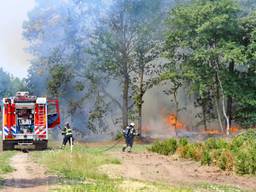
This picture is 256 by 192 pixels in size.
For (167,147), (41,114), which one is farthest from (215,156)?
(41,114)

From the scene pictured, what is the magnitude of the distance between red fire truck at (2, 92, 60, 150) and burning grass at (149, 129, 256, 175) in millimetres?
6892

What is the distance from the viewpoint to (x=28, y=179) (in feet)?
51.5

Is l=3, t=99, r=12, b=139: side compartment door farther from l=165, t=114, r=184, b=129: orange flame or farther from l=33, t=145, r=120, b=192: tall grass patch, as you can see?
l=165, t=114, r=184, b=129: orange flame

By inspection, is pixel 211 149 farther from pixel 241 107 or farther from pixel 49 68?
pixel 49 68

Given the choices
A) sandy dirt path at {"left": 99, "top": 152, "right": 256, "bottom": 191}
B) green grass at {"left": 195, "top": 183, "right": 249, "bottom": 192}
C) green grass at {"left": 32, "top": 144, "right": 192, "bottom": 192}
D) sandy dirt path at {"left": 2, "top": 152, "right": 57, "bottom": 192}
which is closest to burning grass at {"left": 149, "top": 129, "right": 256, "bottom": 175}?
sandy dirt path at {"left": 99, "top": 152, "right": 256, "bottom": 191}

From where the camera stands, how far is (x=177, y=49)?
130 ft

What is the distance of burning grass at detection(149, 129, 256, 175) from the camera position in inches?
750

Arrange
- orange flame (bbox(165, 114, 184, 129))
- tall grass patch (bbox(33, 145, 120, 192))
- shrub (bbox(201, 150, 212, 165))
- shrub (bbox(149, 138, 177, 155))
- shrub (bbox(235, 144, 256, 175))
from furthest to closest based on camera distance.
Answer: orange flame (bbox(165, 114, 184, 129)), shrub (bbox(149, 138, 177, 155)), shrub (bbox(201, 150, 212, 165)), shrub (bbox(235, 144, 256, 175)), tall grass patch (bbox(33, 145, 120, 192))

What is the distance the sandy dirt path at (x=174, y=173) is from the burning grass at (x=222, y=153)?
375mm

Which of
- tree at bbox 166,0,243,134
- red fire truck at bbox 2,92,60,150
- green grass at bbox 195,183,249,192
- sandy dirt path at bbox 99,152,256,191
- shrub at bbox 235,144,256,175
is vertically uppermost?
tree at bbox 166,0,243,134

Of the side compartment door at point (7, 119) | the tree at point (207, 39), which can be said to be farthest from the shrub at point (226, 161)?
the tree at point (207, 39)

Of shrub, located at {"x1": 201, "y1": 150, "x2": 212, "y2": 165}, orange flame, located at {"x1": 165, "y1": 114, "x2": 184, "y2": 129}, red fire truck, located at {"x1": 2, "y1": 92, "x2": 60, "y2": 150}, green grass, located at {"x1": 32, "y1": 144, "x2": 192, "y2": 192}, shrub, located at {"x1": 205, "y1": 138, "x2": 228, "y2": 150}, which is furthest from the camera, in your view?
orange flame, located at {"x1": 165, "y1": 114, "x2": 184, "y2": 129}

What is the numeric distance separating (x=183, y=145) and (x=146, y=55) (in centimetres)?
1660

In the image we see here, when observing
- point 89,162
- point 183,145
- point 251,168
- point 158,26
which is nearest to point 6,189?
point 89,162
